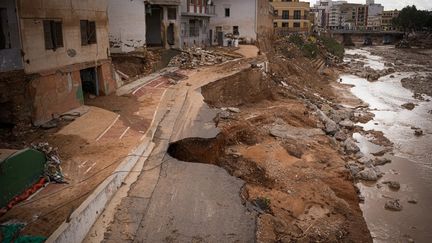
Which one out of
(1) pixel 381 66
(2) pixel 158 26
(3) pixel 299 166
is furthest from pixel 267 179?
(1) pixel 381 66

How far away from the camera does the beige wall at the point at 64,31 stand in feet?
46.6

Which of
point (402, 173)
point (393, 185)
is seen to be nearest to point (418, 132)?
point (402, 173)

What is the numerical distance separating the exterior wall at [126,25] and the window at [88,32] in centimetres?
853

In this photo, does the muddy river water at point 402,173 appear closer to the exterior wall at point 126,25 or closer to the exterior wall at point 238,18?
the exterior wall at point 238,18

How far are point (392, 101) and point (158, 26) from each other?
22.5m

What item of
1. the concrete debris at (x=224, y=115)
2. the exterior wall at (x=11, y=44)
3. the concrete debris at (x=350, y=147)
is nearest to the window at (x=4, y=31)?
the exterior wall at (x=11, y=44)

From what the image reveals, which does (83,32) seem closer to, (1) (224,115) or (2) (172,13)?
(1) (224,115)

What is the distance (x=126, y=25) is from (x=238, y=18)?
19.8 meters

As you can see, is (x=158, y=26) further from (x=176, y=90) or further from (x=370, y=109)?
(x=370, y=109)

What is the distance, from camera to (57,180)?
10867mm

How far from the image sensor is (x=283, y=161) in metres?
17.1

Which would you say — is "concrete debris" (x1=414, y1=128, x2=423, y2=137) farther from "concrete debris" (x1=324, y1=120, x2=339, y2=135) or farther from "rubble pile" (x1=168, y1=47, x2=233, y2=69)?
"rubble pile" (x1=168, y1=47, x2=233, y2=69)

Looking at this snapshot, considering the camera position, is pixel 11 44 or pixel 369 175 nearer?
pixel 11 44

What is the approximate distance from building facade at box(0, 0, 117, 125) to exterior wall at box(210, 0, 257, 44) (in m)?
26.3
